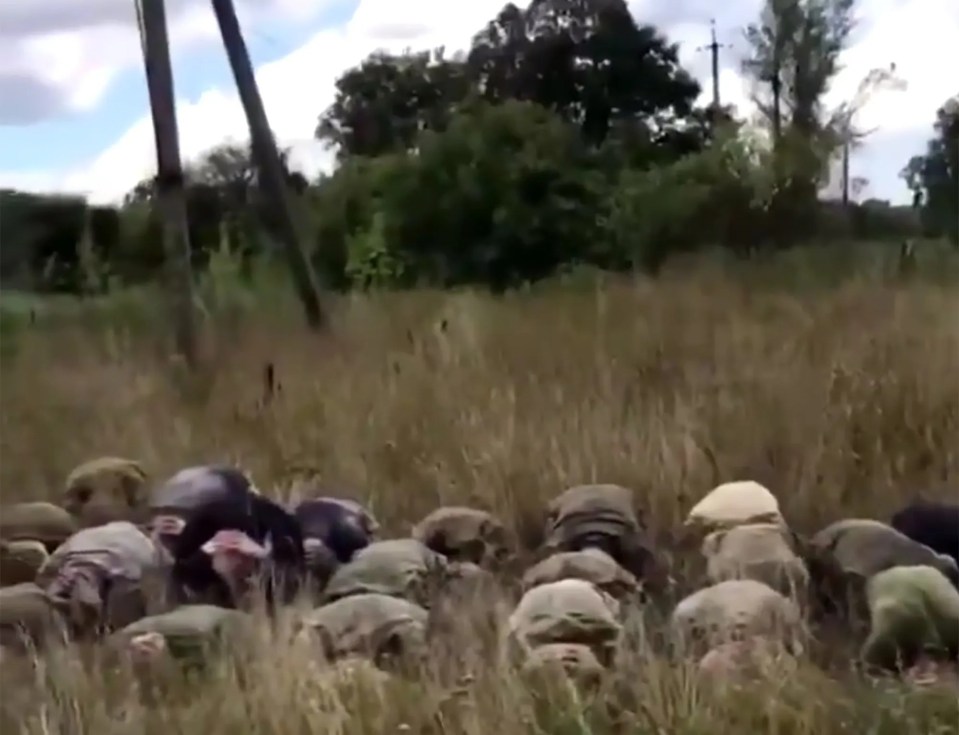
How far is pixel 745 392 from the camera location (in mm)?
1433

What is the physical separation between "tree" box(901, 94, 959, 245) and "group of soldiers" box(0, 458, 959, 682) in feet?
1.40

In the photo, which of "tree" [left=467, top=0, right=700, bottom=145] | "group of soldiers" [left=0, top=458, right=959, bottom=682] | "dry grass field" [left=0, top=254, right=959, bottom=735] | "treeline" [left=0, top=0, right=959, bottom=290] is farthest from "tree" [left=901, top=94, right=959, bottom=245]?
"group of soldiers" [left=0, top=458, right=959, bottom=682]

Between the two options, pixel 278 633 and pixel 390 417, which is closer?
pixel 278 633

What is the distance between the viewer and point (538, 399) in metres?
1.46

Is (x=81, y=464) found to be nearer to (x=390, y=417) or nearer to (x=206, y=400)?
(x=206, y=400)

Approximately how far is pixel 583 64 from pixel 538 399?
1.12ft

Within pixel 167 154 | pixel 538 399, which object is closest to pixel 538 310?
pixel 538 399

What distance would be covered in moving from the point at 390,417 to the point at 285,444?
110 millimetres

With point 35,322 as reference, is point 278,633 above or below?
below

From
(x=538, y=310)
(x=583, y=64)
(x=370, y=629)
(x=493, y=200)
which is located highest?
(x=583, y=64)

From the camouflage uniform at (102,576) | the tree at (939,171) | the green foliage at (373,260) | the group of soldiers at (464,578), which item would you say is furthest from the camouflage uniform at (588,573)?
the tree at (939,171)

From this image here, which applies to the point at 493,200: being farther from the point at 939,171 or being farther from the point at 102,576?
the point at 102,576

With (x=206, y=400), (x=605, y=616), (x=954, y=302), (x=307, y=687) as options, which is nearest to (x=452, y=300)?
(x=206, y=400)

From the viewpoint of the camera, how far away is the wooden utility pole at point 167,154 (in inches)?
56.0
